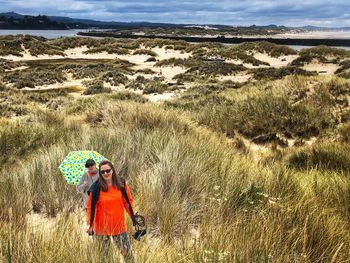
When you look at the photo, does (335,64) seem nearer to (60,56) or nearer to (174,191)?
(60,56)

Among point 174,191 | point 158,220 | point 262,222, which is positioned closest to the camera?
point 262,222

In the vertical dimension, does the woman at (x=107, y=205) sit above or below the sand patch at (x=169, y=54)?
above

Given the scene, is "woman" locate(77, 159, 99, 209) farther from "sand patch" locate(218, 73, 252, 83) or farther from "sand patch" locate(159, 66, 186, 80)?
"sand patch" locate(159, 66, 186, 80)

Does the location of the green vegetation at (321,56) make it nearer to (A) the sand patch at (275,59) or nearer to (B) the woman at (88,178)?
(A) the sand patch at (275,59)

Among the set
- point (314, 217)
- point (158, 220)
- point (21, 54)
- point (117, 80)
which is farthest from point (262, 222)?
point (21, 54)

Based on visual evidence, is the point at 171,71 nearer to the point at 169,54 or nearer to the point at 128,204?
the point at 169,54

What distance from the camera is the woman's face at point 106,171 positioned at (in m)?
3.69

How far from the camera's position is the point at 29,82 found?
2847cm

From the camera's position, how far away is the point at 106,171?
12.1 ft

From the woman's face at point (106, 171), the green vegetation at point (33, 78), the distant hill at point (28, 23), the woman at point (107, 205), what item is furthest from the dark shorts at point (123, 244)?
the distant hill at point (28, 23)

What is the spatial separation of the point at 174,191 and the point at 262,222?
49.2 inches

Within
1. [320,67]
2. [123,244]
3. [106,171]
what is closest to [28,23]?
[320,67]

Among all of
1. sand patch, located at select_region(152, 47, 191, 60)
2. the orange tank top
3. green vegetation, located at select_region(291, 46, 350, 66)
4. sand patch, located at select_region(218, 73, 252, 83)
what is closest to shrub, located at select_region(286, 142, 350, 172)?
the orange tank top

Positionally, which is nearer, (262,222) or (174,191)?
(262,222)
